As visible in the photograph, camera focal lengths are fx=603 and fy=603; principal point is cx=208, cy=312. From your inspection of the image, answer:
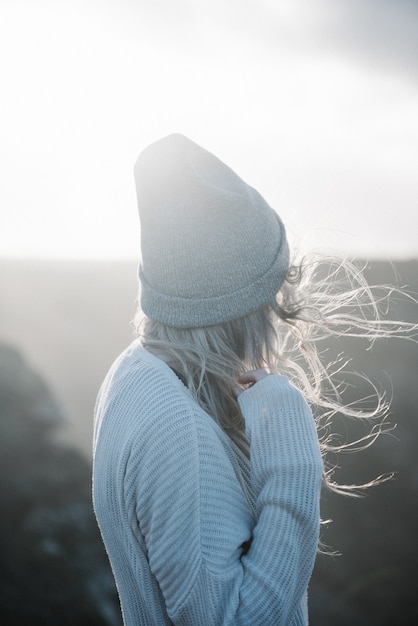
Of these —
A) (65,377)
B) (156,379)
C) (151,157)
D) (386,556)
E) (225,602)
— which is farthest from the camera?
(65,377)

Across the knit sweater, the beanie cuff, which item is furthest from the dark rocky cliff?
the beanie cuff

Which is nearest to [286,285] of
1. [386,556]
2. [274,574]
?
[274,574]

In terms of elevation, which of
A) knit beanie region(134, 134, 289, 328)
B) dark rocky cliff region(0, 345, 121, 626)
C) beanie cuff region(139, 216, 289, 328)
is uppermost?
knit beanie region(134, 134, 289, 328)

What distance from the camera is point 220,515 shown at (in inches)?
52.7

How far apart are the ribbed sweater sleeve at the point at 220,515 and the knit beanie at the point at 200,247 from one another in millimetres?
264

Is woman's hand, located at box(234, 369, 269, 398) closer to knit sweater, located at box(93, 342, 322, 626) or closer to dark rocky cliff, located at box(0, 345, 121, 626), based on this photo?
knit sweater, located at box(93, 342, 322, 626)

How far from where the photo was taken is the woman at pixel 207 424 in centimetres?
129

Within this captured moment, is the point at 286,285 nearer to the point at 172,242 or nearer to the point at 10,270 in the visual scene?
the point at 172,242

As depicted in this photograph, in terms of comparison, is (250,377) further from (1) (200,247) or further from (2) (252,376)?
(1) (200,247)

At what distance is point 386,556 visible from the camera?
20.9 ft

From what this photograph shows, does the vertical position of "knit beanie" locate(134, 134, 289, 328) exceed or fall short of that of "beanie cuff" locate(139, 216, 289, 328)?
it exceeds it

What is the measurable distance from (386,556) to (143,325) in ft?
18.7

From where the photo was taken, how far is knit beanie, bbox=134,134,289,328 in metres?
1.52

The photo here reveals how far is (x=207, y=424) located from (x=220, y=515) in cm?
20
